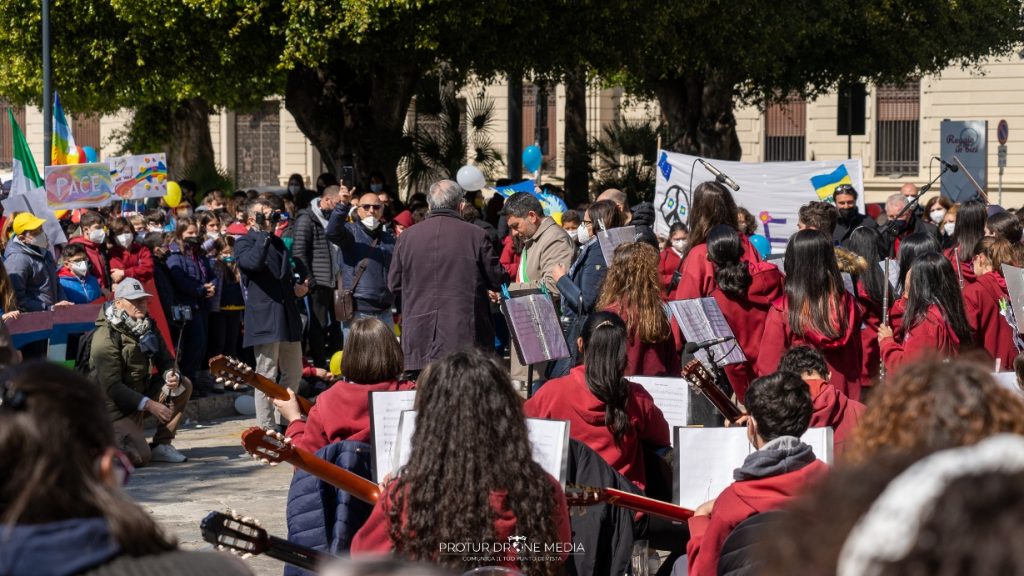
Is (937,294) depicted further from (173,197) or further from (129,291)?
(173,197)

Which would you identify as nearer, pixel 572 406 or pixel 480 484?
pixel 480 484

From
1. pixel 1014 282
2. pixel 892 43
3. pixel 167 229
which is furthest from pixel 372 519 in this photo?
pixel 892 43

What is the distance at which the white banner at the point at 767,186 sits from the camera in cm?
1227

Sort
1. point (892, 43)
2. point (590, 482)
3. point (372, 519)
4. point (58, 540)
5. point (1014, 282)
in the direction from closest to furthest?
point (58, 540)
point (372, 519)
point (590, 482)
point (1014, 282)
point (892, 43)

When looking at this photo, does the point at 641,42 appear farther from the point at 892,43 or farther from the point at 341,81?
the point at 892,43

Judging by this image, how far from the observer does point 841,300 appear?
21.4 ft

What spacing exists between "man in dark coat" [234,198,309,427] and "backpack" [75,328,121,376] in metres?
1.64

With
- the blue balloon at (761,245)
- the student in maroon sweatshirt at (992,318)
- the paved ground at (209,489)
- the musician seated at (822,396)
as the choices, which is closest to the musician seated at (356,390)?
the musician seated at (822,396)

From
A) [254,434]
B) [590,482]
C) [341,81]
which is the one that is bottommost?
[590,482]

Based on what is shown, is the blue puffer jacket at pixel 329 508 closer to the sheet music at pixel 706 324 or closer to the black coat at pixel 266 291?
the sheet music at pixel 706 324

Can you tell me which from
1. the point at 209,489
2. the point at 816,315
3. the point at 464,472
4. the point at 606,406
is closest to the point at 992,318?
the point at 816,315

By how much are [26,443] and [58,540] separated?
0.54ft

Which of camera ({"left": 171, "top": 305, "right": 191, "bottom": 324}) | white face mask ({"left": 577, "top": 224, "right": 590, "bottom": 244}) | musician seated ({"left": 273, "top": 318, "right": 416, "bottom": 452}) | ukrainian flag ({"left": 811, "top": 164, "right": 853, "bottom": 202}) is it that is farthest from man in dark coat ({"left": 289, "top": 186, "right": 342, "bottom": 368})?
musician seated ({"left": 273, "top": 318, "right": 416, "bottom": 452})

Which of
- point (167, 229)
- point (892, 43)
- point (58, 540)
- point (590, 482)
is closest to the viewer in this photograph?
point (58, 540)
